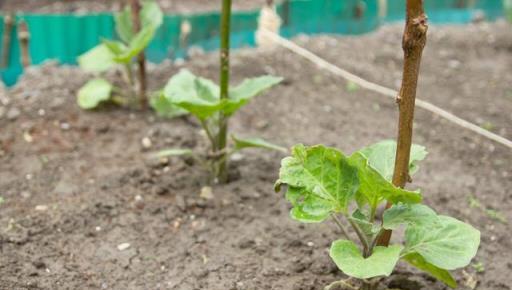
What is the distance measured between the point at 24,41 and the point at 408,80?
8.26ft

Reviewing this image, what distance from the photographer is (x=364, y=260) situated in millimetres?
1459

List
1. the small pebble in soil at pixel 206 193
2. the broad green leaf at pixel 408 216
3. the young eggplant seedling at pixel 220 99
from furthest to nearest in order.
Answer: the small pebble in soil at pixel 206 193
the young eggplant seedling at pixel 220 99
the broad green leaf at pixel 408 216

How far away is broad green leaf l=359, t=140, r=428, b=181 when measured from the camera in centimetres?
165

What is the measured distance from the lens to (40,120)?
2.84 metres

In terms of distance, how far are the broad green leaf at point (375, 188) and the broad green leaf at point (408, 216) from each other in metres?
0.04

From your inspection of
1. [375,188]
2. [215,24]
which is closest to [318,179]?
[375,188]

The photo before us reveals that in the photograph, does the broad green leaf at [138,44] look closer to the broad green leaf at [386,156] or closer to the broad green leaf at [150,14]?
the broad green leaf at [150,14]

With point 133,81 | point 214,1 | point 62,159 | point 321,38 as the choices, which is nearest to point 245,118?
point 133,81

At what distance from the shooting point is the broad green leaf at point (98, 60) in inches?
112

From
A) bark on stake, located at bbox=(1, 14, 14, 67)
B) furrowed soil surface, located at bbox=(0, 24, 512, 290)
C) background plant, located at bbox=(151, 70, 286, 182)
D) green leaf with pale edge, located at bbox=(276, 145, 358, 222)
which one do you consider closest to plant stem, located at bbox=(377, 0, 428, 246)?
green leaf with pale edge, located at bbox=(276, 145, 358, 222)

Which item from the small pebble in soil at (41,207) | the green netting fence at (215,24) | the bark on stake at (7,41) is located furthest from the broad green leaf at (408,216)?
the bark on stake at (7,41)

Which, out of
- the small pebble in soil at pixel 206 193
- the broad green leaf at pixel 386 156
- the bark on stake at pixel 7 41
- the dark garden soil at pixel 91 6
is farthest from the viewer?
the dark garden soil at pixel 91 6

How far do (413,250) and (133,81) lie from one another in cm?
177

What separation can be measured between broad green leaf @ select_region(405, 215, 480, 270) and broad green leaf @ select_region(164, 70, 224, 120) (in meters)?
0.79
